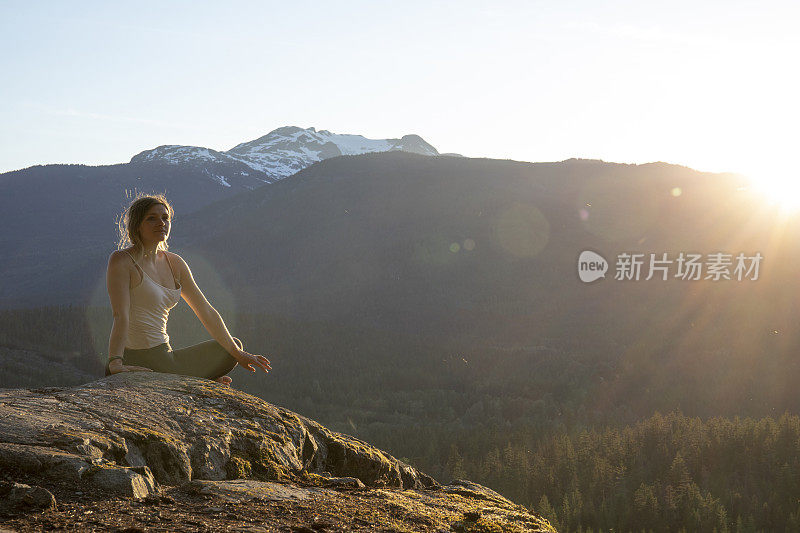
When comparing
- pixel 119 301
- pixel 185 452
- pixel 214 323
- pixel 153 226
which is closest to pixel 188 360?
pixel 214 323

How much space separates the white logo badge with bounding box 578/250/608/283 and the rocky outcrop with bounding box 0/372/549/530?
82.2 meters

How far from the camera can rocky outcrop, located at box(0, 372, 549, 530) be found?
338 centimetres

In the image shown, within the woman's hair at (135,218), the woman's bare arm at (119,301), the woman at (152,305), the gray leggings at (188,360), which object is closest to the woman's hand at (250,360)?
the woman at (152,305)

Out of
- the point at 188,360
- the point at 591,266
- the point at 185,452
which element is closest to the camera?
the point at 185,452

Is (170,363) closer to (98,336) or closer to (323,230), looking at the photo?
(98,336)

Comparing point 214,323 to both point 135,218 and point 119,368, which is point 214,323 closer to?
point 119,368

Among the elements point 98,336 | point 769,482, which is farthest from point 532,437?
point 98,336

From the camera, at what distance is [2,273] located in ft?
482

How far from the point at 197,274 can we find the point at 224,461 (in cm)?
10767

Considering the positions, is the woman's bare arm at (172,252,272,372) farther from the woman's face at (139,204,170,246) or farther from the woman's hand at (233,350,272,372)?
the woman's face at (139,204,170,246)

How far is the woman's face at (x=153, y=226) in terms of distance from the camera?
5.41 m

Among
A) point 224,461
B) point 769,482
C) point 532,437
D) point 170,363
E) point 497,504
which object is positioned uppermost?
point 170,363

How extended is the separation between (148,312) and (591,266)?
9238 cm

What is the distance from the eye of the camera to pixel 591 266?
307 feet
